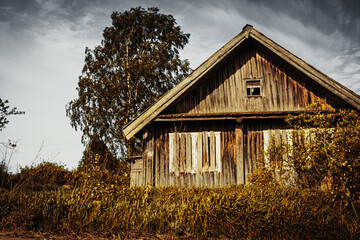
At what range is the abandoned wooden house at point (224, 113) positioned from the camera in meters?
9.02

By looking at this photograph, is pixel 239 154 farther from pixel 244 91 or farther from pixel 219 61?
pixel 219 61

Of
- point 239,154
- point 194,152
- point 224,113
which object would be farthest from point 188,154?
point 224,113

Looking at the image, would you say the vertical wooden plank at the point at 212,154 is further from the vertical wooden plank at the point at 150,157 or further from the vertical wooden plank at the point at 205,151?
the vertical wooden plank at the point at 150,157

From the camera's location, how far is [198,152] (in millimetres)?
9234

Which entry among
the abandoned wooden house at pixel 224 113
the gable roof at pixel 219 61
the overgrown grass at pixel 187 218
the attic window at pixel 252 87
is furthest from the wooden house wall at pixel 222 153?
the overgrown grass at pixel 187 218

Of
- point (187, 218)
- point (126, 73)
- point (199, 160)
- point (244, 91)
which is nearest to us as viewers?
point (187, 218)

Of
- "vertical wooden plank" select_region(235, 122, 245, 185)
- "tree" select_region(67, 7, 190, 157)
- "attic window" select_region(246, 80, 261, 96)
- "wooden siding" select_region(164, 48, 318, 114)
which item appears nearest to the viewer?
"vertical wooden plank" select_region(235, 122, 245, 185)

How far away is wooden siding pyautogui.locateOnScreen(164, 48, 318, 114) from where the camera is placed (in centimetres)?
935

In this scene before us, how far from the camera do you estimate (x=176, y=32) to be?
58.6ft

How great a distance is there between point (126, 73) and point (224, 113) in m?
9.08

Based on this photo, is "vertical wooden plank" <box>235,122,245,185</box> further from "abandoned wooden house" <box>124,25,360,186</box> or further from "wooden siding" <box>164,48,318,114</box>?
"wooden siding" <box>164,48,318,114</box>

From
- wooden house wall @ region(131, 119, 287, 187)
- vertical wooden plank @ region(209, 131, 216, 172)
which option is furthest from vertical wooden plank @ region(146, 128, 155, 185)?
vertical wooden plank @ region(209, 131, 216, 172)

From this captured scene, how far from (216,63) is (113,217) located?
6650 mm

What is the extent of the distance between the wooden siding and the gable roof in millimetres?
601
